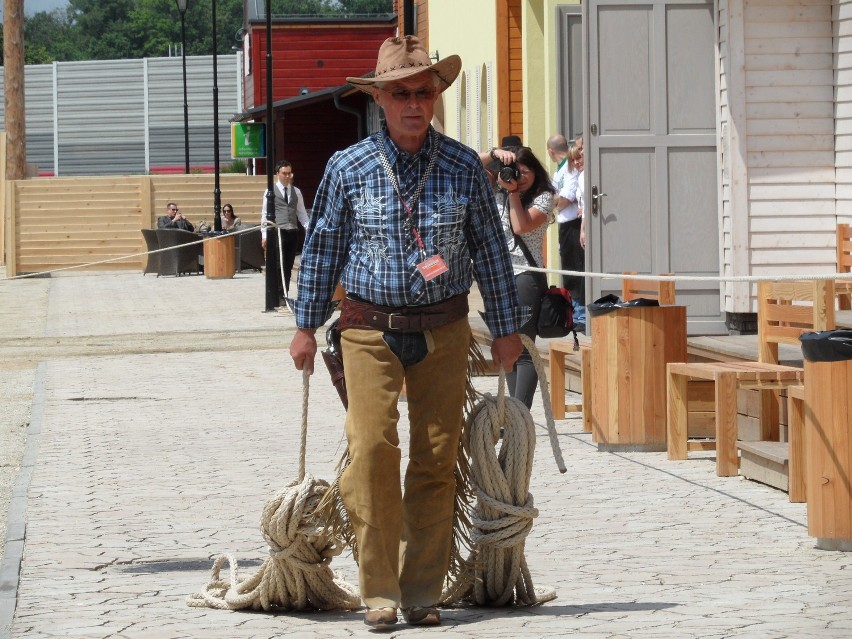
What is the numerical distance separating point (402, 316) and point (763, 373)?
3466mm

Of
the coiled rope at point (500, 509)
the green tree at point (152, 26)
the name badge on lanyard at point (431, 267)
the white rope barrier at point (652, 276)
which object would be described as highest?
the green tree at point (152, 26)

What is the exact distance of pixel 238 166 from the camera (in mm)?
64312

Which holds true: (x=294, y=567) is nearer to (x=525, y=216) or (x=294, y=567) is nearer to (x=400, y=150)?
(x=400, y=150)

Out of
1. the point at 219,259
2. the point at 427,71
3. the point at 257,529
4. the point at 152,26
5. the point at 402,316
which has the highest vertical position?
the point at 152,26

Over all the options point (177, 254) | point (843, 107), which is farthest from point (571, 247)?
point (177, 254)

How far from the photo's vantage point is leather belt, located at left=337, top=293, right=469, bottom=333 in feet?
18.1

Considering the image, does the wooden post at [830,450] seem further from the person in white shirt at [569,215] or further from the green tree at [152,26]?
the green tree at [152,26]

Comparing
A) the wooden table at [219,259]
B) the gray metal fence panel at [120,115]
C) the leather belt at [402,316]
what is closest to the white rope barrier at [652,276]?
the wooden table at [219,259]

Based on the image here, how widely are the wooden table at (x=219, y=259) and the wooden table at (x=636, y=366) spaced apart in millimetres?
21447

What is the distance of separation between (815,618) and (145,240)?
2878cm

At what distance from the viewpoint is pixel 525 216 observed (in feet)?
29.5

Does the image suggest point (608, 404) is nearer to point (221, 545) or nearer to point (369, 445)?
point (221, 545)

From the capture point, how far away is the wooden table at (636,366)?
9312 millimetres

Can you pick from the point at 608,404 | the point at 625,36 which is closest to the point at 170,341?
the point at 625,36
